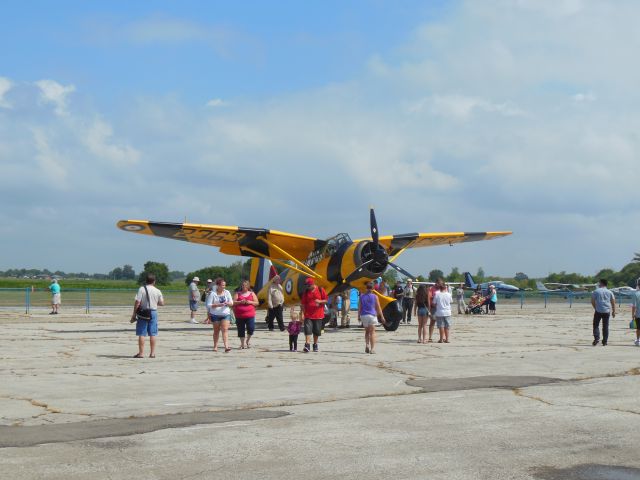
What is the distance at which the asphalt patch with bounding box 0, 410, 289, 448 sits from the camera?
23.9 ft

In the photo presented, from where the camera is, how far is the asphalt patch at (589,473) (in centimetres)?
586

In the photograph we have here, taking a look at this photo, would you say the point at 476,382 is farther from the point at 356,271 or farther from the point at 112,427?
the point at 356,271

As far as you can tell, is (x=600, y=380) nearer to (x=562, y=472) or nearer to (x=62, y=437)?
(x=562, y=472)

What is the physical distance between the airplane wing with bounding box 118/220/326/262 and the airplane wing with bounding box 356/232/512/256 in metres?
3.25

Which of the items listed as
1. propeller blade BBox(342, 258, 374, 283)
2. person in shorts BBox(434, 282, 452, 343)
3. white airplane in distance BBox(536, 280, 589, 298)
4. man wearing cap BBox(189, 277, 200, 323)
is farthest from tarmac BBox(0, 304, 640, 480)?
white airplane in distance BBox(536, 280, 589, 298)

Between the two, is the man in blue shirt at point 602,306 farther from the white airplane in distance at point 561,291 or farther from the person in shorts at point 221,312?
the white airplane in distance at point 561,291

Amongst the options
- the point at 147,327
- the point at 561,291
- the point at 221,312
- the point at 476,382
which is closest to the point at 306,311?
the point at 221,312

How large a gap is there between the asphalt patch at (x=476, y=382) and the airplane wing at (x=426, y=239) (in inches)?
606

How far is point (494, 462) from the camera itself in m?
6.34

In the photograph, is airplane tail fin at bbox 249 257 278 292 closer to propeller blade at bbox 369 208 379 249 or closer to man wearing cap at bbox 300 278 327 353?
propeller blade at bbox 369 208 379 249

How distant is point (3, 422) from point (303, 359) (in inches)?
283

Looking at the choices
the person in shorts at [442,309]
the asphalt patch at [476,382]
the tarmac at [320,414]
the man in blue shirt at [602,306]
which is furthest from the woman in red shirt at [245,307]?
the man in blue shirt at [602,306]

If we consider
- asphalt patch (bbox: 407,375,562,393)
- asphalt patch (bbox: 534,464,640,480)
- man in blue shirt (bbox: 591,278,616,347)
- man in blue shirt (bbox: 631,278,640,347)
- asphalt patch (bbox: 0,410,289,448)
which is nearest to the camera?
asphalt patch (bbox: 534,464,640,480)

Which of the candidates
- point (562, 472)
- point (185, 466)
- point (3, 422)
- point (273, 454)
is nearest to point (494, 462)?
point (562, 472)
